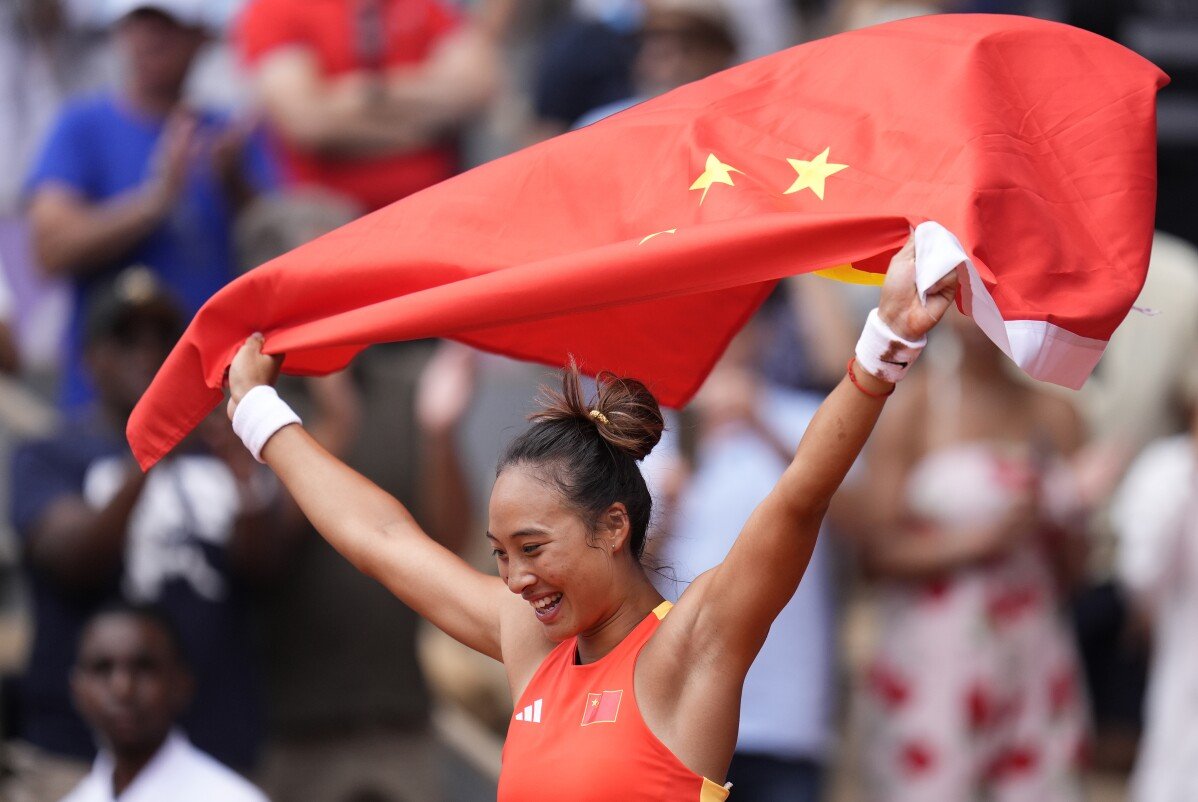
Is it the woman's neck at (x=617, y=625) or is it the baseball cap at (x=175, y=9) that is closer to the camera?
the woman's neck at (x=617, y=625)

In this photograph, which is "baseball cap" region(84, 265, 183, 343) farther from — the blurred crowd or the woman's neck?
the woman's neck

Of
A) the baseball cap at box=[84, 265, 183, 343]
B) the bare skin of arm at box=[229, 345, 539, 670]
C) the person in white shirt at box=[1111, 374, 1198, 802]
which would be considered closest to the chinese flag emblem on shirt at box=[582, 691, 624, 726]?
the bare skin of arm at box=[229, 345, 539, 670]

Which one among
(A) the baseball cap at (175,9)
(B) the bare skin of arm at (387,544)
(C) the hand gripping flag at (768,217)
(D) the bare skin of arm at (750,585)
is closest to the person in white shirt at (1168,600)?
(C) the hand gripping flag at (768,217)

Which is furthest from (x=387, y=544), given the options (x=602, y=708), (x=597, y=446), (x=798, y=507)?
(x=798, y=507)

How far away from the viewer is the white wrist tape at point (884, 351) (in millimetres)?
3344

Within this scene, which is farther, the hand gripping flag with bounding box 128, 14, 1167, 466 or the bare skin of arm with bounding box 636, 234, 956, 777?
the hand gripping flag with bounding box 128, 14, 1167, 466

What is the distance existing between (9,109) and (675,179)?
499 cm

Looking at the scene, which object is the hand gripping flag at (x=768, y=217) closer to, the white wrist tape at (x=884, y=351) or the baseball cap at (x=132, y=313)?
the white wrist tape at (x=884, y=351)

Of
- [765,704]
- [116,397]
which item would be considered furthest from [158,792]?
[765,704]

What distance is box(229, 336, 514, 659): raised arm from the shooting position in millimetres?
4070

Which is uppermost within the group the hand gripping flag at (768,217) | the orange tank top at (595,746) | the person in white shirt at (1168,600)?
the person in white shirt at (1168,600)

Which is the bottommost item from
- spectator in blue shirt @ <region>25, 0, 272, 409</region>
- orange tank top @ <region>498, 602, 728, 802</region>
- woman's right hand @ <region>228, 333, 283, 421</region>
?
orange tank top @ <region>498, 602, 728, 802</region>

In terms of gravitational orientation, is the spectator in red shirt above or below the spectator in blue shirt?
above

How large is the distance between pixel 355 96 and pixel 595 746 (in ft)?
14.2
